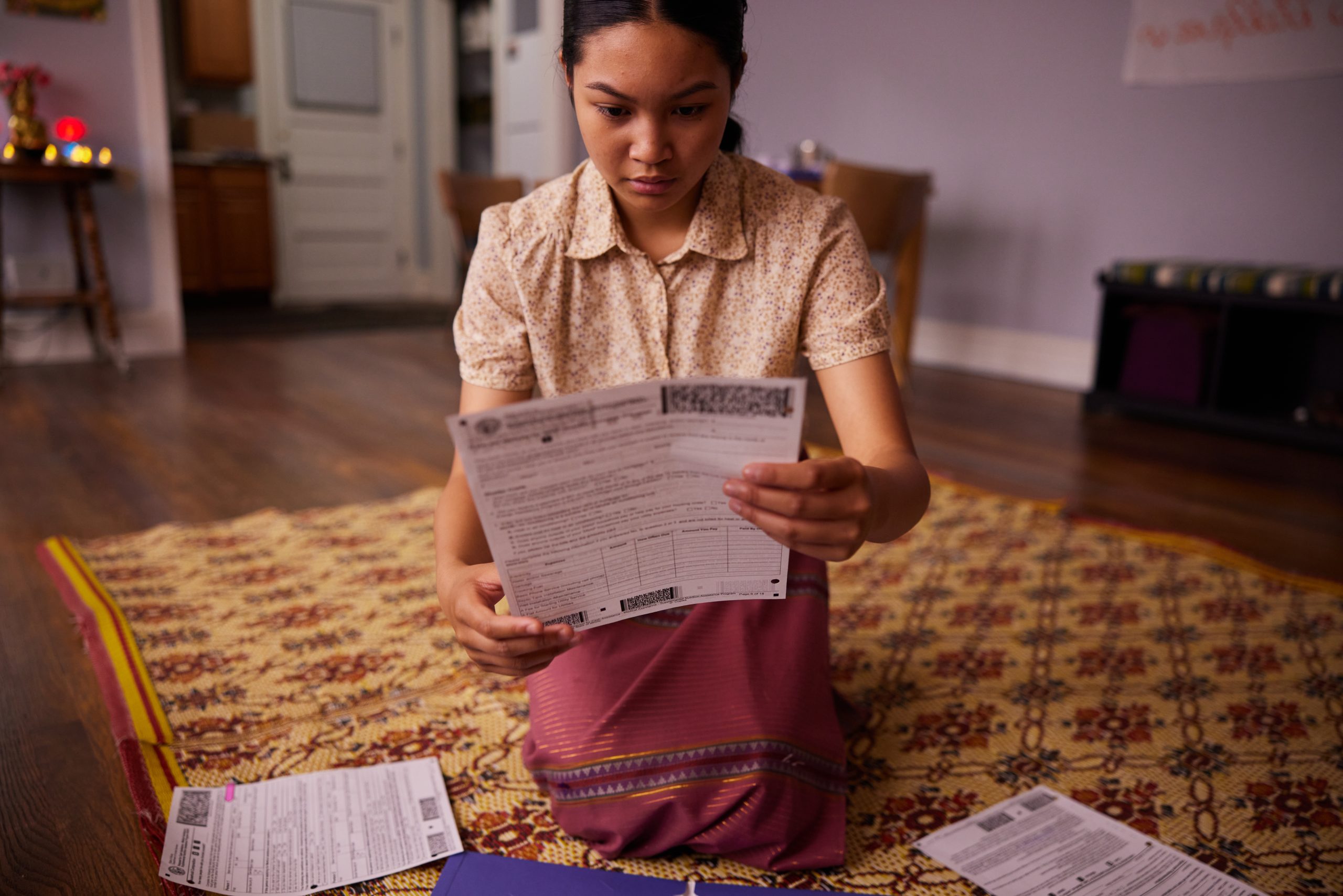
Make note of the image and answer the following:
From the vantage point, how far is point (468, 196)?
436 centimetres

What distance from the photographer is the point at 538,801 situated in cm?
116

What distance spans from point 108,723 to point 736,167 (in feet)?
3.60

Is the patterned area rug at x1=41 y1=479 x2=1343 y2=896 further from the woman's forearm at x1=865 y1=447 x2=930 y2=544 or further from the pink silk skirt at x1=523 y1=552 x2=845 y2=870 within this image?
the woman's forearm at x1=865 y1=447 x2=930 y2=544

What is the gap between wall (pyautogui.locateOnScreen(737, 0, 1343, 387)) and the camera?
3.38 meters

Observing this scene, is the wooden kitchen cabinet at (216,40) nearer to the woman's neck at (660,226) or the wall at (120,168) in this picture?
the wall at (120,168)

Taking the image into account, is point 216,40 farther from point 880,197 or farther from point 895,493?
point 895,493

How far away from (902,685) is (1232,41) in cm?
306

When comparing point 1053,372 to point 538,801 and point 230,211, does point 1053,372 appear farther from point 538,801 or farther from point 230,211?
point 230,211

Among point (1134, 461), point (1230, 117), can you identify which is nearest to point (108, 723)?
point (1134, 461)

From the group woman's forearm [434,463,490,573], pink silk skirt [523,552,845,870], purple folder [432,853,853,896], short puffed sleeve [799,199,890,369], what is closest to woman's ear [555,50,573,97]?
short puffed sleeve [799,199,890,369]

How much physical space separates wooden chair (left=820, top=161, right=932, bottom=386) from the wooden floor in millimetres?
292

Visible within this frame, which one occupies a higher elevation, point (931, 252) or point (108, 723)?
point (931, 252)

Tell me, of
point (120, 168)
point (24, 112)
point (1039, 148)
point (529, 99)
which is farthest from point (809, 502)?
point (529, 99)

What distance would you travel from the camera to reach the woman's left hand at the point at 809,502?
2.34 feet
